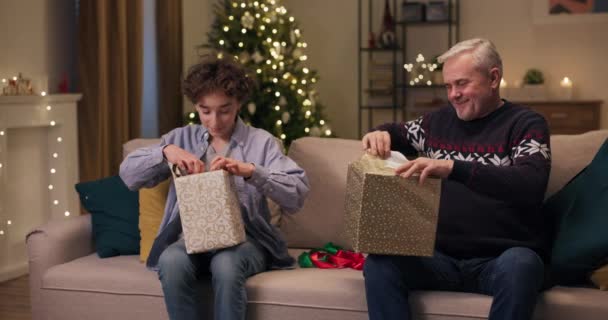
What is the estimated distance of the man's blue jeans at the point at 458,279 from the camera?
2125 millimetres

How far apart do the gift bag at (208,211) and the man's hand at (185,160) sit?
84 mm

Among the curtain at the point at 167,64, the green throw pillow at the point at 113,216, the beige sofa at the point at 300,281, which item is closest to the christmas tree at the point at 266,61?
the curtain at the point at 167,64

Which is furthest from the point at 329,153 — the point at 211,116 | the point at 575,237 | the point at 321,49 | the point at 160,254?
the point at 321,49

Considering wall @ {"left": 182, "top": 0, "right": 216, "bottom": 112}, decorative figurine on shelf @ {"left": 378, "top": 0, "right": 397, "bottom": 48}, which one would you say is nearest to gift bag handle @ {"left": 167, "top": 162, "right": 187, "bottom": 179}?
wall @ {"left": 182, "top": 0, "right": 216, "bottom": 112}

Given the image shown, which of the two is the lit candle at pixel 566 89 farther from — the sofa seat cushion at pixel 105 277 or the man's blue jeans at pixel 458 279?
the sofa seat cushion at pixel 105 277

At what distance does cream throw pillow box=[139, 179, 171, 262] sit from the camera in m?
2.74

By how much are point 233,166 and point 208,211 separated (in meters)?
0.15

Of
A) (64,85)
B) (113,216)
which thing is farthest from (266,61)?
(113,216)

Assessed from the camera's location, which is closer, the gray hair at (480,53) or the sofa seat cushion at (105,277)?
the gray hair at (480,53)

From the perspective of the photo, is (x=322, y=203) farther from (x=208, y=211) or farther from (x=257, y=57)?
(x=257, y=57)

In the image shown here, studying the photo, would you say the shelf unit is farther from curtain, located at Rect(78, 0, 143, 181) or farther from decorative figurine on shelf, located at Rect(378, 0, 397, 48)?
curtain, located at Rect(78, 0, 143, 181)

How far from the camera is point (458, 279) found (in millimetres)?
2318

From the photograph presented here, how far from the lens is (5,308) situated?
3682 millimetres

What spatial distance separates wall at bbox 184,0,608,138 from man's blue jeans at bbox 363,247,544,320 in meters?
4.51
